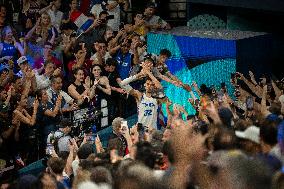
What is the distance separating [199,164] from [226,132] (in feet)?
2.54

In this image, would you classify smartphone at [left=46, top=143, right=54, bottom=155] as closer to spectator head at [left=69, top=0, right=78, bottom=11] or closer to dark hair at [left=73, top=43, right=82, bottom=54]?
dark hair at [left=73, top=43, right=82, bottom=54]

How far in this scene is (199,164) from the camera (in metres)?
4.70

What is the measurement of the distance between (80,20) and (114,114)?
3225 mm

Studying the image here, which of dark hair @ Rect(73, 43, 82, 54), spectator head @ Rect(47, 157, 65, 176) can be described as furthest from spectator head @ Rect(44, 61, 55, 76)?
spectator head @ Rect(47, 157, 65, 176)

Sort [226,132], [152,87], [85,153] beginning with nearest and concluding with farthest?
[226,132]
[85,153]
[152,87]

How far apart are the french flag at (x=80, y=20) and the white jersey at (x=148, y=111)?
166 inches

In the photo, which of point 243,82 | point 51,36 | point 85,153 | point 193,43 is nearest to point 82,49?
point 51,36

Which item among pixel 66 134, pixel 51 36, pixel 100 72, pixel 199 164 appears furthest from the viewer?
pixel 51 36

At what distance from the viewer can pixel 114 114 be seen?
1070 cm

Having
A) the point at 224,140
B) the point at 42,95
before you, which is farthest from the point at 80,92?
the point at 224,140

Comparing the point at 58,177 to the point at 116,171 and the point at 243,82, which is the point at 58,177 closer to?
the point at 116,171

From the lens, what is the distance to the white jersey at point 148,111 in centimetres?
926

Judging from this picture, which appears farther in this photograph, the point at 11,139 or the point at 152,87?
the point at 152,87

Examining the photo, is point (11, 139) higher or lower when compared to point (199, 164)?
lower
